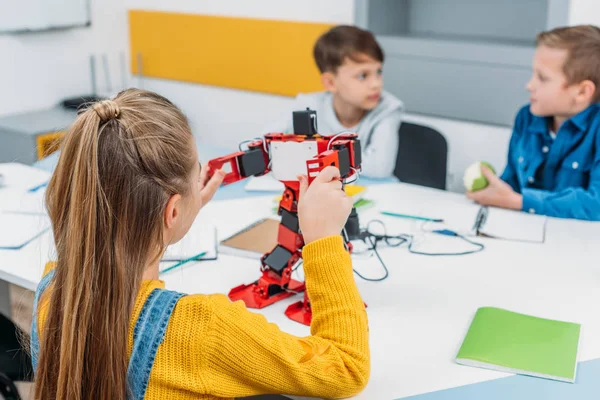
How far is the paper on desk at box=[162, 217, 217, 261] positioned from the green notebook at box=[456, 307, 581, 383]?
24.8 inches

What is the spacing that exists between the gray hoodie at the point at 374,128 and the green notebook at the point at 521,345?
1.03 metres

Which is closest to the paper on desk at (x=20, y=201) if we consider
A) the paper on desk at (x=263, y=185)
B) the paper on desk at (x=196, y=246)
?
→ the paper on desk at (x=196, y=246)

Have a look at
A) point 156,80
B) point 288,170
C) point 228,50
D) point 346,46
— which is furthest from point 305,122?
point 156,80

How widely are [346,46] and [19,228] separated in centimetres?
127

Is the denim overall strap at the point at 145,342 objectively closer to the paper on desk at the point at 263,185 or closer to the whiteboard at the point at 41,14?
the paper on desk at the point at 263,185

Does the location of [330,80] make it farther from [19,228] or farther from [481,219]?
[19,228]

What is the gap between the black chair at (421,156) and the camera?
2.51 metres

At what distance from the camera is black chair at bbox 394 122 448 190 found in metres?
2.51

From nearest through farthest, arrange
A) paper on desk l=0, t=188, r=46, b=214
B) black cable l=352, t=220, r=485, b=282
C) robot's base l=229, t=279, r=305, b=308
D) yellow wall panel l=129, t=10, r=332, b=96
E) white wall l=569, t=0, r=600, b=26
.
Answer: robot's base l=229, t=279, r=305, b=308, black cable l=352, t=220, r=485, b=282, paper on desk l=0, t=188, r=46, b=214, white wall l=569, t=0, r=600, b=26, yellow wall panel l=129, t=10, r=332, b=96

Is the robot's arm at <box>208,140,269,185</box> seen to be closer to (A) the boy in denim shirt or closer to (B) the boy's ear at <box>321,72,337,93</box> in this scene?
(A) the boy in denim shirt

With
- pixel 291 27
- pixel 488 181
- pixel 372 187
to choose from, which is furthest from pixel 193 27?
pixel 488 181

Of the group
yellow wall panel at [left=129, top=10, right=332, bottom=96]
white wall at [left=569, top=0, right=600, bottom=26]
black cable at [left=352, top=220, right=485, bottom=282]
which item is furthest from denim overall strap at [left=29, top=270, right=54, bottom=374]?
yellow wall panel at [left=129, top=10, right=332, bottom=96]

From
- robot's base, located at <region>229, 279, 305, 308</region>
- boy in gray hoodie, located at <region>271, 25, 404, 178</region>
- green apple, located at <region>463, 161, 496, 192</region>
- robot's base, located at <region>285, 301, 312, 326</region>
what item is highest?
boy in gray hoodie, located at <region>271, 25, 404, 178</region>

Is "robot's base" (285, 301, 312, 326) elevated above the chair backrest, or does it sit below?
above
